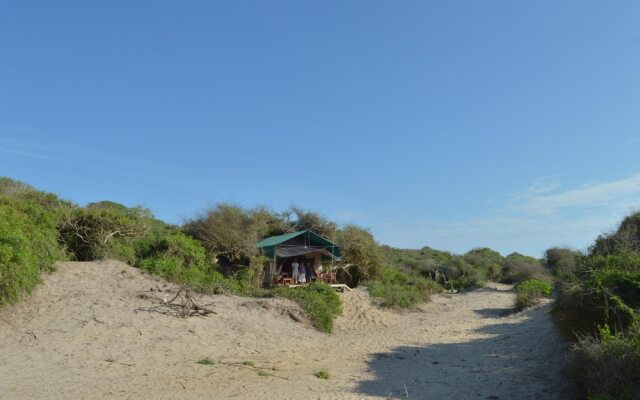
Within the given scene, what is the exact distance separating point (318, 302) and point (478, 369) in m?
7.54

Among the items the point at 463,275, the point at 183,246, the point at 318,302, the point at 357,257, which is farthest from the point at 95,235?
the point at 463,275

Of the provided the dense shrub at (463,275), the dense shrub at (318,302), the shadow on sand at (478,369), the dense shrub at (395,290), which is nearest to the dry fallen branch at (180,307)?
the dense shrub at (318,302)

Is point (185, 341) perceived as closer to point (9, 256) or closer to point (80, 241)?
point (9, 256)

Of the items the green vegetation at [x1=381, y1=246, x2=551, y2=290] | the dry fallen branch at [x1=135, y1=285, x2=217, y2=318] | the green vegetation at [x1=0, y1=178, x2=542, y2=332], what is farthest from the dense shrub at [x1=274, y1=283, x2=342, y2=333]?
the green vegetation at [x1=381, y1=246, x2=551, y2=290]

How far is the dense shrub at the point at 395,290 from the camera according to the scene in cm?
2319

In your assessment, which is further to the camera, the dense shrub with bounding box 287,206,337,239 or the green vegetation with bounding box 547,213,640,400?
the dense shrub with bounding box 287,206,337,239

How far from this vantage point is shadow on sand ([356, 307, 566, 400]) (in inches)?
386

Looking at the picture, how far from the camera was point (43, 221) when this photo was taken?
54.1 ft

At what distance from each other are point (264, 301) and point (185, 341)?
16.1 ft

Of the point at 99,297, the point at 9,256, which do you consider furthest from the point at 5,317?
the point at 99,297

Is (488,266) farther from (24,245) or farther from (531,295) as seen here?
(24,245)

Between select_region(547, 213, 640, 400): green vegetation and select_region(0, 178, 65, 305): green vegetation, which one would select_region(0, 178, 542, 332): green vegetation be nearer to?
select_region(0, 178, 65, 305): green vegetation

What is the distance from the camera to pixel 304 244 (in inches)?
976

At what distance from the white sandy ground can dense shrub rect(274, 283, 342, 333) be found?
21.2 inches
